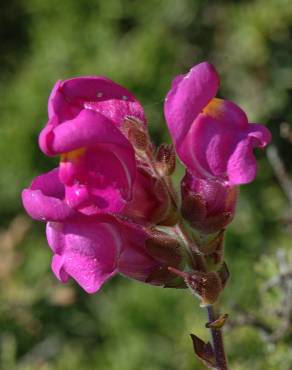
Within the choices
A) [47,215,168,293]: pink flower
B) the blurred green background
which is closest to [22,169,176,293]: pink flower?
[47,215,168,293]: pink flower

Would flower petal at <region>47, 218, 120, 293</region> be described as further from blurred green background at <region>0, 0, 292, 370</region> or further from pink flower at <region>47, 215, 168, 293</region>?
blurred green background at <region>0, 0, 292, 370</region>

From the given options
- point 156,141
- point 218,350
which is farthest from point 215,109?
point 156,141

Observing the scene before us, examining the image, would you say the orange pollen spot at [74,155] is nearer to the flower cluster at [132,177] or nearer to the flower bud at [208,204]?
the flower cluster at [132,177]

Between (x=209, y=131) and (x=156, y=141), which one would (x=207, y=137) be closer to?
(x=209, y=131)

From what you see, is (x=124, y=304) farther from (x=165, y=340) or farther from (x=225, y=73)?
(x=225, y=73)

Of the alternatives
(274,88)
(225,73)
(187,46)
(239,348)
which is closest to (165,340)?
(239,348)

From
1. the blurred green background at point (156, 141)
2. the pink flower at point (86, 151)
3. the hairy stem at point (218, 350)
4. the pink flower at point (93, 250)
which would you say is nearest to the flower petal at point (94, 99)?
the pink flower at point (86, 151)
